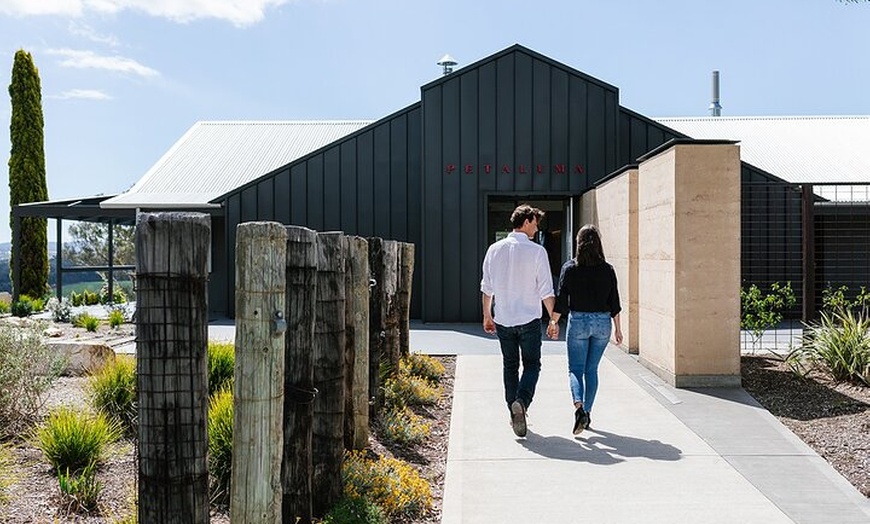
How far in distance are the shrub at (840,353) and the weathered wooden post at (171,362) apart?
300 inches

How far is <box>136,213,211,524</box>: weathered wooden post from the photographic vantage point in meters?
2.90

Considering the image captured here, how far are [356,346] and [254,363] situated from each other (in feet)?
9.25

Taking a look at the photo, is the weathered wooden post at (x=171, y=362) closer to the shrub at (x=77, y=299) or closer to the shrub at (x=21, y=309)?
the shrub at (x=21, y=309)

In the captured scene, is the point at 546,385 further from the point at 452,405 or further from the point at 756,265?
the point at 756,265

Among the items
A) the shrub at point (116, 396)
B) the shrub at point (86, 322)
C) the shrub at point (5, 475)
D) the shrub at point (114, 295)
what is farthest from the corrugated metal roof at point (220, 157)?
the shrub at point (5, 475)

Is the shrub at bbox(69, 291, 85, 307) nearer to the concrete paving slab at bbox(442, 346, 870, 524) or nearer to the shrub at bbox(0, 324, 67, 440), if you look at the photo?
the shrub at bbox(0, 324, 67, 440)

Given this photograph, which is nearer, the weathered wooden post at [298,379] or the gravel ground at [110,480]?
the weathered wooden post at [298,379]

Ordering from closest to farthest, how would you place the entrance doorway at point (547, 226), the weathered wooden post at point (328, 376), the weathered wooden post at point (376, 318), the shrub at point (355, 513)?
the shrub at point (355, 513) → the weathered wooden post at point (328, 376) → the weathered wooden post at point (376, 318) → the entrance doorway at point (547, 226)

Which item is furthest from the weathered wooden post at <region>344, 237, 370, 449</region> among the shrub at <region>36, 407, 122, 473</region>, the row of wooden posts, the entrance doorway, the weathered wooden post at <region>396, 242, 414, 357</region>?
the entrance doorway

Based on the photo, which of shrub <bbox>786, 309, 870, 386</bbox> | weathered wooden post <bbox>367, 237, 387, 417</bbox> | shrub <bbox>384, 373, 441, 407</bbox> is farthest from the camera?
shrub <bbox>786, 309, 870, 386</bbox>

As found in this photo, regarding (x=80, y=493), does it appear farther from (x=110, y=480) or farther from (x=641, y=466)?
(x=641, y=466)

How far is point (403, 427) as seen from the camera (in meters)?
6.64

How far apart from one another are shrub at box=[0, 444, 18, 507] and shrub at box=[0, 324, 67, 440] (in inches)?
35.4

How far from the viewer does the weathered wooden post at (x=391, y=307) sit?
812cm
